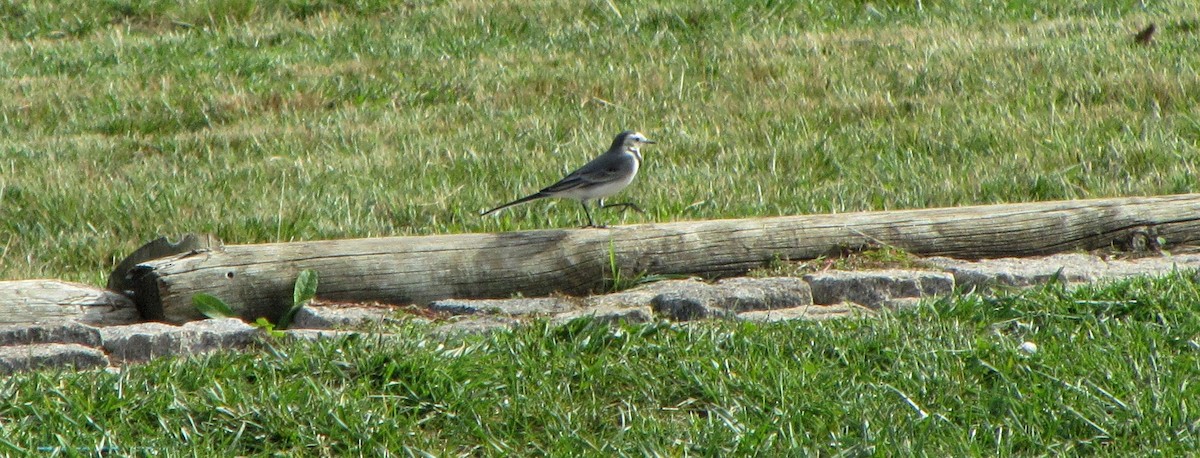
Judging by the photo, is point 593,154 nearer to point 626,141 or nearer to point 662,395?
point 626,141

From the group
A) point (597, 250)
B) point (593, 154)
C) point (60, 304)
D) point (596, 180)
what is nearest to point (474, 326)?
point (597, 250)

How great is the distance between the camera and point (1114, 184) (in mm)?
7117

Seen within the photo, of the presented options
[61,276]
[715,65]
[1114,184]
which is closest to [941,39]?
[715,65]

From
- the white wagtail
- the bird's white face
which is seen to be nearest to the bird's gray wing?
the white wagtail

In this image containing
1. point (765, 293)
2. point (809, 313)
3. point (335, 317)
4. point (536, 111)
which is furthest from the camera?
point (536, 111)

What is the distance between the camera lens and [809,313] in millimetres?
5070

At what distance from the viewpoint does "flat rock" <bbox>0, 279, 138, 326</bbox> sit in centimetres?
487

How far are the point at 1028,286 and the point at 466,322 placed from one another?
2170 mm

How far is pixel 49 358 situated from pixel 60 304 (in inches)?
25.0

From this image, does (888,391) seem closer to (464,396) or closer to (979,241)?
(464,396)

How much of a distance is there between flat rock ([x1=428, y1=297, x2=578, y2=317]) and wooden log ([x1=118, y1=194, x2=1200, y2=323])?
0.10 meters

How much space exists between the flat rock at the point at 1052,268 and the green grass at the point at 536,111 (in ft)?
4.12

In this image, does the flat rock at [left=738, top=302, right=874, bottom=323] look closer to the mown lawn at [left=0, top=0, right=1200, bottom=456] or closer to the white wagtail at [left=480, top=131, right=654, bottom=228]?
the mown lawn at [left=0, top=0, right=1200, bottom=456]

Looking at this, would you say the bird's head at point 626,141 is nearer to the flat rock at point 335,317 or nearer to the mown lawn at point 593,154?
the mown lawn at point 593,154
